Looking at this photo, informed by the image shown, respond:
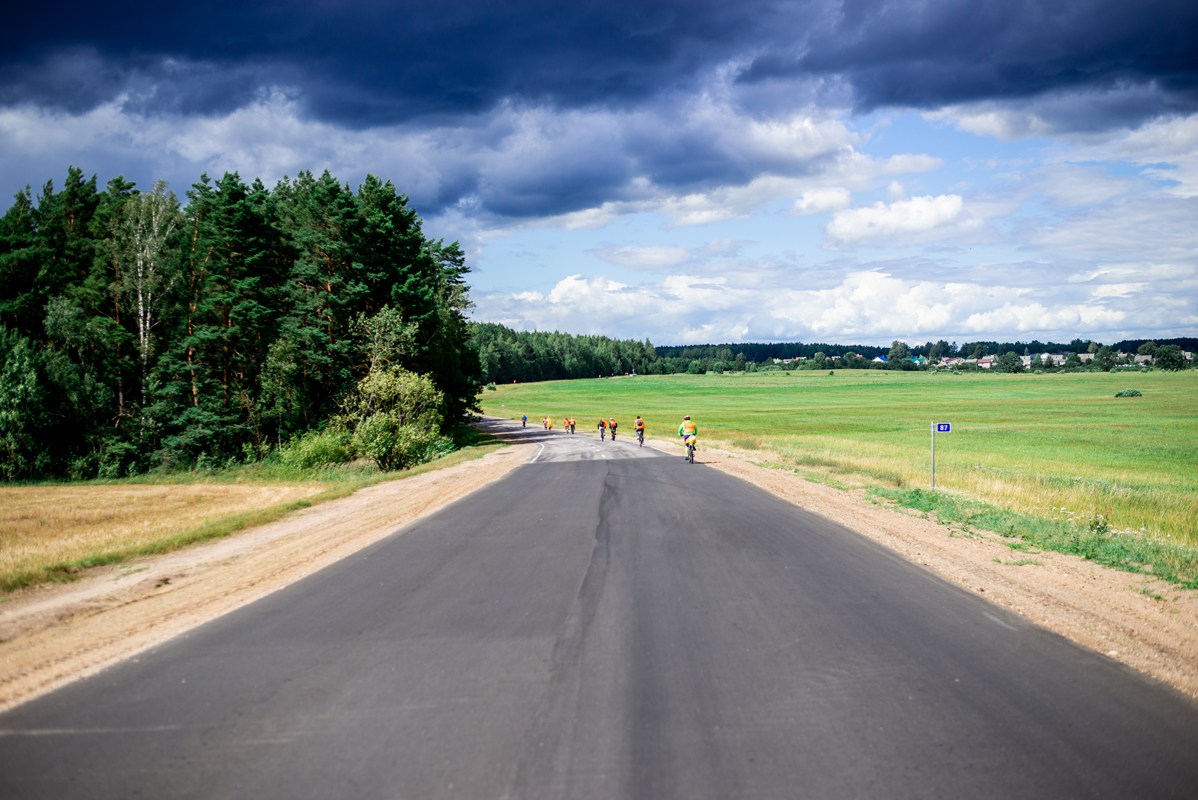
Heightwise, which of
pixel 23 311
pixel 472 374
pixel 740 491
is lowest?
pixel 740 491

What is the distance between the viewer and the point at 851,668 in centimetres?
538

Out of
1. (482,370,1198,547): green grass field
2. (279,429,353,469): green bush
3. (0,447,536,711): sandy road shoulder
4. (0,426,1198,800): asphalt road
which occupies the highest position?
(0,426,1198,800): asphalt road

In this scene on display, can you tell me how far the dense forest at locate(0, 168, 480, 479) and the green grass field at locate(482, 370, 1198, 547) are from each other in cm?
2311

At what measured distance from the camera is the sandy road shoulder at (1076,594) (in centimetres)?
589

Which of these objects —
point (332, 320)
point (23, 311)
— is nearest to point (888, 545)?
point (332, 320)

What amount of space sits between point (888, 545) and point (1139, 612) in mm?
3717

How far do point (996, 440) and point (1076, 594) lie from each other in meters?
45.8

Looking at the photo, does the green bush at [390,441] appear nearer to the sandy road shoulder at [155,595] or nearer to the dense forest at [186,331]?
the dense forest at [186,331]

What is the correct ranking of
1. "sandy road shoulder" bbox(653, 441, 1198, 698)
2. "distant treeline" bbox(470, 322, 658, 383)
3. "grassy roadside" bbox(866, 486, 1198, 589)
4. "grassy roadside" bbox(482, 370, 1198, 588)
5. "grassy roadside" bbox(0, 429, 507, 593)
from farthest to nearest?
"distant treeline" bbox(470, 322, 658, 383), "grassy roadside" bbox(482, 370, 1198, 588), "grassy roadside" bbox(0, 429, 507, 593), "grassy roadside" bbox(866, 486, 1198, 589), "sandy road shoulder" bbox(653, 441, 1198, 698)

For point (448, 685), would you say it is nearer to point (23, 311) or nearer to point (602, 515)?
point (602, 515)

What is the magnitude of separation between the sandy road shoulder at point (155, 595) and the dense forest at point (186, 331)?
17591 mm

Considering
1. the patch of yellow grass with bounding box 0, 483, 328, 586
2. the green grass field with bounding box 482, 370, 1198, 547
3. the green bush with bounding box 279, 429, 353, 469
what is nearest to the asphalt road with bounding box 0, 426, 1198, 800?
the patch of yellow grass with bounding box 0, 483, 328, 586

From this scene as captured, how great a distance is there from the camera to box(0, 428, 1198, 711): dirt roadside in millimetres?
5906

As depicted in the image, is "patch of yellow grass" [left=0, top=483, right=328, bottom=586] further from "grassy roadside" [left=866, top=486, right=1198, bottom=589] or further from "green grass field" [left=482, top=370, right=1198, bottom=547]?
"green grass field" [left=482, top=370, right=1198, bottom=547]
